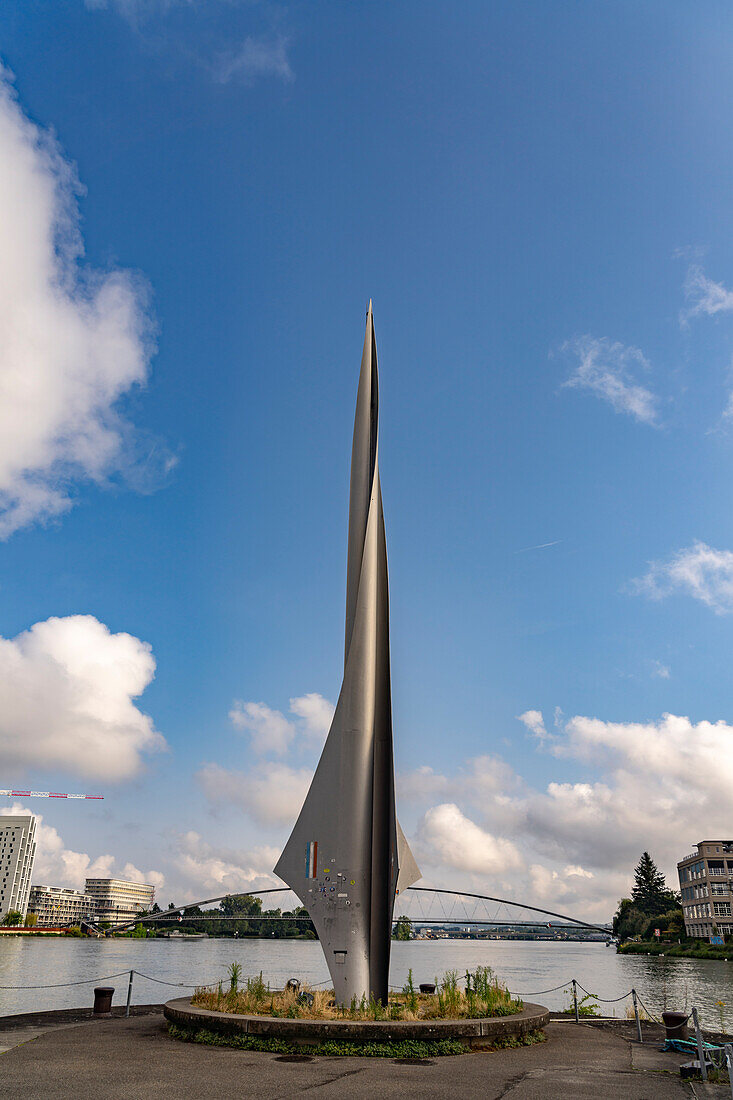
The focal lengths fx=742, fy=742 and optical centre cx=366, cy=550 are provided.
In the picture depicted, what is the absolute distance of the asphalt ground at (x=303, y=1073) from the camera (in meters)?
9.30

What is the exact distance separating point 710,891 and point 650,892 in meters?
47.5

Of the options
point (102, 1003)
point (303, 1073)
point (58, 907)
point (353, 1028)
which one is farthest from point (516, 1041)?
point (58, 907)

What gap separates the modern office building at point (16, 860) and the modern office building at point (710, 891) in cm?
13908

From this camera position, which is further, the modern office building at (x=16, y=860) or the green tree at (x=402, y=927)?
the modern office building at (x=16, y=860)

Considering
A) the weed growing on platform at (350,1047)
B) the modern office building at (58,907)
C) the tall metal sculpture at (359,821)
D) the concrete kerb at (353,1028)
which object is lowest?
the modern office building at (58,907)

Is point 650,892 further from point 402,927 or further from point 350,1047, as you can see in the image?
point 350,1047

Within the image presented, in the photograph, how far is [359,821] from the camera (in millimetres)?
16047

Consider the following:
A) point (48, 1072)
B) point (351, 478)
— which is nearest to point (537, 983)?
point (351, 478)

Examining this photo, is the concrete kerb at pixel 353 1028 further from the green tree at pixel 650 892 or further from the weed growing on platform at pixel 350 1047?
the green tree at pixel 650 892

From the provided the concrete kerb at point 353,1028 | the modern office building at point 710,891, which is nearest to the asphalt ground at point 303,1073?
the concrete kerb at point 353,1028

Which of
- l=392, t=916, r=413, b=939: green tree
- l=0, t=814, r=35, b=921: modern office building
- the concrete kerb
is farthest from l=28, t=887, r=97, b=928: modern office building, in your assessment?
the concrete kerb

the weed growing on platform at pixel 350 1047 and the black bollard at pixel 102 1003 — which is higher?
the weed growing on platform at pixel 350 1047

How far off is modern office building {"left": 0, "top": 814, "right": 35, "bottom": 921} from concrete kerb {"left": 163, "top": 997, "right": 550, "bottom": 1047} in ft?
581

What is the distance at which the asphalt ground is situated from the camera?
9305 millimetres
